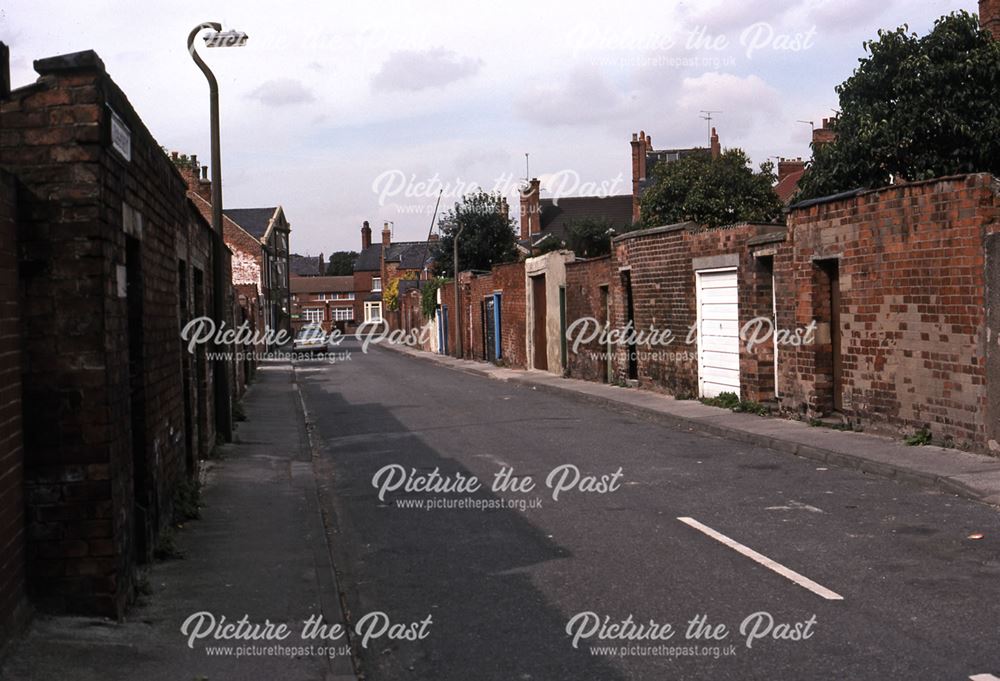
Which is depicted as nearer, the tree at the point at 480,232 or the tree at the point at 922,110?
the tree at the point at 922,110

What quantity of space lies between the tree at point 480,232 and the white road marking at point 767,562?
49.2 m

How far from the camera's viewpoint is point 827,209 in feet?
49.6

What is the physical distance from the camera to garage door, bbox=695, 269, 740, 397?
61.9ft

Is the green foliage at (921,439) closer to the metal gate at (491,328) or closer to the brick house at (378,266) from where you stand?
the metal gate at (491,328)

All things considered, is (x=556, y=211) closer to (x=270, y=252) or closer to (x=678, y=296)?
(x=270, y=252)

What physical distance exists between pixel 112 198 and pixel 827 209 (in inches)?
449

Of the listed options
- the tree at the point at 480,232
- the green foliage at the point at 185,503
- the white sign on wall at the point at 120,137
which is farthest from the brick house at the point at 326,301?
the white sign on wall at the point at 120,137

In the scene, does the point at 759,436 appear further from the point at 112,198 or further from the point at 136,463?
the point at 112,198

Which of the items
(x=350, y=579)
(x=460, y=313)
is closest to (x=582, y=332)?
(x=460, y=313)

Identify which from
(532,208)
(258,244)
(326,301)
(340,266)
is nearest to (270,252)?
(258,244)

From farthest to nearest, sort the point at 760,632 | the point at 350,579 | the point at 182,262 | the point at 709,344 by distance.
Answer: the point at 709,344, the point at 182,262, the point at 350,579, the point at 760,632

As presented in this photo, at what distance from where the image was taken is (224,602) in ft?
22.3

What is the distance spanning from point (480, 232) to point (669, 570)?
167 feet

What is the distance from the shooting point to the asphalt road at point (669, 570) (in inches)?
222
